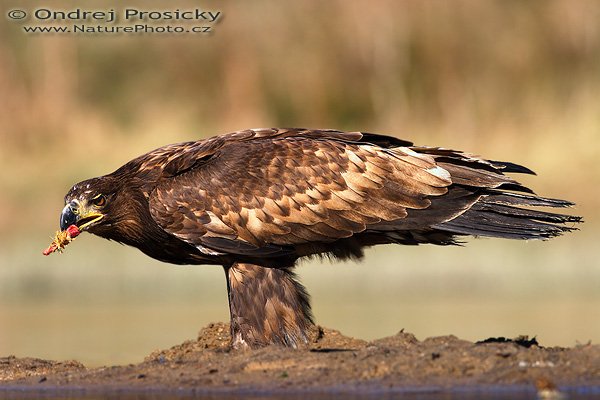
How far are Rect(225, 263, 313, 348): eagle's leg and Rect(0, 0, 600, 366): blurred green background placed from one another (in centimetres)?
1256

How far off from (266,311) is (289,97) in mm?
17389

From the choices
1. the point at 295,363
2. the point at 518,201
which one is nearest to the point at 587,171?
the point at 518,201

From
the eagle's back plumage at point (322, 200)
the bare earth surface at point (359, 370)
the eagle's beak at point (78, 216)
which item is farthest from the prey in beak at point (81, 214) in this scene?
the bare earth surface at point (359, 370)

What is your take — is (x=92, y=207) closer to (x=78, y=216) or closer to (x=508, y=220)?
(x=78, y=216)

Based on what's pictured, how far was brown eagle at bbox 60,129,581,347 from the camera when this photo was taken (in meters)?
13.1

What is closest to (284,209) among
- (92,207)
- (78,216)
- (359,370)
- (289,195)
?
(289,195)

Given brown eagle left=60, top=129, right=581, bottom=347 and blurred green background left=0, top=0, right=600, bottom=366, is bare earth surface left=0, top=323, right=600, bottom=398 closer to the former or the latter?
brown eagle left=60, top=129, right=581, bottom=347

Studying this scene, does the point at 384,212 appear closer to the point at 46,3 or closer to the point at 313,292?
the point at 313,292

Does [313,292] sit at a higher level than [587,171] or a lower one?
lower

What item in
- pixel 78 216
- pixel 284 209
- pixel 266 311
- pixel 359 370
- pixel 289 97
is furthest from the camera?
pixel 289 97

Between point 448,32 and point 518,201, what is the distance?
1722 cm

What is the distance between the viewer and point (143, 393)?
11.6m

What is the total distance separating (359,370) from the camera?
38.1 ft

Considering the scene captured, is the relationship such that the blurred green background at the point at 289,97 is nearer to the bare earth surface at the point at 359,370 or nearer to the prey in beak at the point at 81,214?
the prey in beak at the point at 81,214
